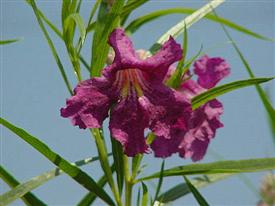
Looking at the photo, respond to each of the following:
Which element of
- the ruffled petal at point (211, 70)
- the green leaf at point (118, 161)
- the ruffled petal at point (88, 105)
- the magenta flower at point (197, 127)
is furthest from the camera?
the ruffled petal at point (211, 70)

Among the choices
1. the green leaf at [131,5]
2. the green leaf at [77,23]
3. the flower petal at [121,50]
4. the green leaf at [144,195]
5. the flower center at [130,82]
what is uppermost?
the green leaf at [131,5]

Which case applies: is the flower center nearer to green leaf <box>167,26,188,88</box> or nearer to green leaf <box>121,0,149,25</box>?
green leaf <box>167,26,188,88</box>

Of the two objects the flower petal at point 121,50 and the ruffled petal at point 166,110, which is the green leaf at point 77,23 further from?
the ruffled petal at point 166,110

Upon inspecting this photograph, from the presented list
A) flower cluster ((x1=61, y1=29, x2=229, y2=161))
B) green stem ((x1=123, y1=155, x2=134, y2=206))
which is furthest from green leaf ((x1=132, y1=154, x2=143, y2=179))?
flower cluster ((x1=61, y1=29, x2=229, y2=161))

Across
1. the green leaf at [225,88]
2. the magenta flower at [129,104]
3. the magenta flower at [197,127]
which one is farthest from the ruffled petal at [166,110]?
the magenta flower at [197,127]

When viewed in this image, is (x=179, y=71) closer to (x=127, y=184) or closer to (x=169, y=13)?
(x=127, y=184)
